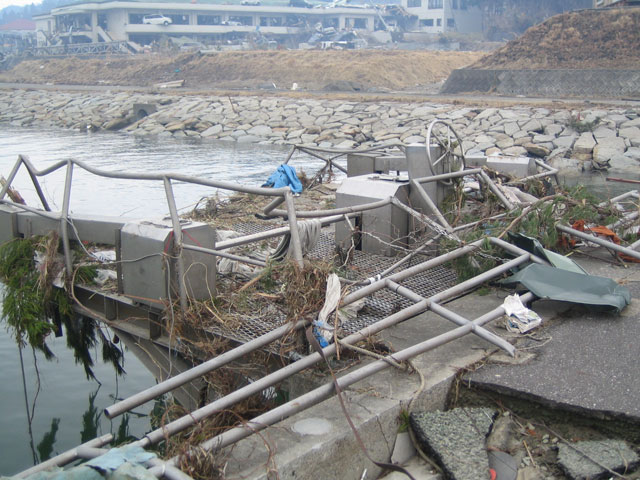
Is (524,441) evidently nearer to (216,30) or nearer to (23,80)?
(23,80)

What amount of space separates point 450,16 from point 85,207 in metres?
88.5

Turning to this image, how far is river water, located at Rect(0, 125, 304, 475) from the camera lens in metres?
6.58

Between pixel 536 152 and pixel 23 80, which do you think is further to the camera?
pixel 23 80

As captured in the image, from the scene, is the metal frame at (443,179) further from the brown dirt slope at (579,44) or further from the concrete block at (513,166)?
the brown dirt slope at (579,44)

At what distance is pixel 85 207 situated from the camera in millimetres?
16297

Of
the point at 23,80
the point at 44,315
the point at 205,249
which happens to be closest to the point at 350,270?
the point at 205,249

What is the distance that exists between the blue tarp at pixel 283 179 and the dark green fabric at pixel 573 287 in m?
4.56

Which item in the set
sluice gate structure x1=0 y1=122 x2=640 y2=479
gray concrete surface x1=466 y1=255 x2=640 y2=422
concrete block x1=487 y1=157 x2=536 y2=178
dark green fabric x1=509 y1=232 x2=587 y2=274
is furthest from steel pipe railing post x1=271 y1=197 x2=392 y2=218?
concrete block x1=487 y1=157 x2=536 y2=178

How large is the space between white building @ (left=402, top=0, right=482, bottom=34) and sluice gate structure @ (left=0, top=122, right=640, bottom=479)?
307 feet

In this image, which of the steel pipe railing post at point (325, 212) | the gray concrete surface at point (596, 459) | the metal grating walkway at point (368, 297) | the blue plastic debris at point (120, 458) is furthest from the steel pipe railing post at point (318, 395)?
the steel pipe railing post at point (325, 212)

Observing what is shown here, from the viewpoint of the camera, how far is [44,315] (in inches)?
239

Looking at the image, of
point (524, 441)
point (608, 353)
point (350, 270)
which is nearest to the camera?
point (524, 441)

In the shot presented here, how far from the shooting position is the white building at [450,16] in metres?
95.2

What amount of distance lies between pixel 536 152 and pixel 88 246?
19143 mm
